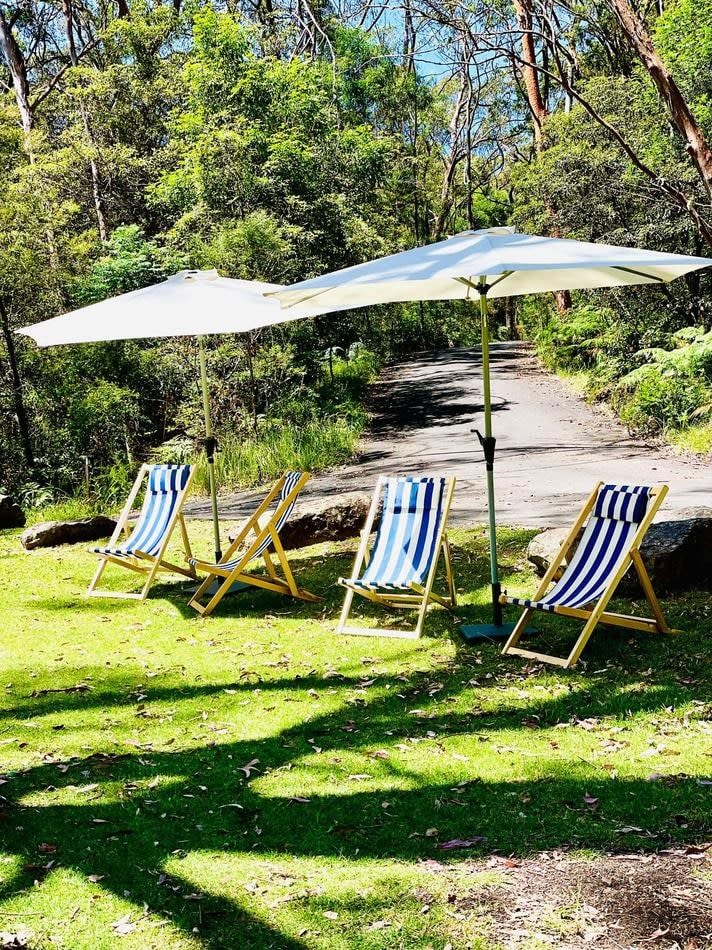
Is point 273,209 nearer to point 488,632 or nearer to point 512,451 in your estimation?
point 512,451

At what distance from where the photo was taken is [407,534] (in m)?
6.59

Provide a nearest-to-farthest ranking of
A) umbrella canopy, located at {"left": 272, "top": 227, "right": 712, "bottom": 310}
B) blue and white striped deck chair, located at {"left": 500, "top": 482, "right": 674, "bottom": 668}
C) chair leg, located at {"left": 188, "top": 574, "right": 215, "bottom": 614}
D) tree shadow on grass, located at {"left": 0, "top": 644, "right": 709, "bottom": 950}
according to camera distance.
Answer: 1. tree shadow on grass, located at {"left": 0, "top": 644, "right": 709, "bottom": 950}
2. umbrella canopy, located at {"left": 272, "top": 227, "right": 712, "bottom": 310}
3. blue and white striped deck chair, located at {"left": 500, "top": 482, "right": 674, "bottom": 668}
4. chair leg, located at {"left": 188, "top": 574, "right": 215, "bottom": 614}

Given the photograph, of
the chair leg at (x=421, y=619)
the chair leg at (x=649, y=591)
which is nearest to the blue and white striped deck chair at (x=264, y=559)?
the chair leg at (x=421, y=619)

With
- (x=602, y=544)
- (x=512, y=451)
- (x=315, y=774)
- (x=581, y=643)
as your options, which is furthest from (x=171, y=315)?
(x=512, y=451)

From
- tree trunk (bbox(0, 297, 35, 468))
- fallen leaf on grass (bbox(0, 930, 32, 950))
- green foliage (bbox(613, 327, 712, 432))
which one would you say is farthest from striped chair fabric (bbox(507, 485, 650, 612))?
tree trunk (bbox(0, 297, 35, 468))

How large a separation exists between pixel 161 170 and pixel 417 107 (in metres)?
15.1

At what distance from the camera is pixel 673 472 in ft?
36.9

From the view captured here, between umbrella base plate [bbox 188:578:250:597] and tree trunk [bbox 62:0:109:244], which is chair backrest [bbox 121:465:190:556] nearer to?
umbrella base plate [bbox 188:578:250:597]

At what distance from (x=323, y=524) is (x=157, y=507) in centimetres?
163

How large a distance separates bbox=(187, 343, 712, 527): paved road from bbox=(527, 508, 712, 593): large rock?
A: 55 centimetres

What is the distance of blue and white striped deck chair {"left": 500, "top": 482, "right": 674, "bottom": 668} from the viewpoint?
535 centimetres

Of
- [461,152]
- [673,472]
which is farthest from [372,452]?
[461,152]

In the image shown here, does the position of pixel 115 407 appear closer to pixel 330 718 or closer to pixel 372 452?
pixel 372 452

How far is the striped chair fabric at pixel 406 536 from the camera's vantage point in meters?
6.15
